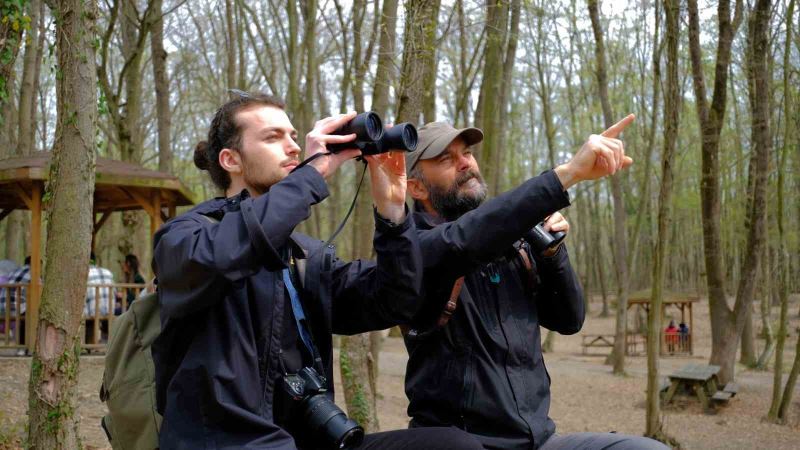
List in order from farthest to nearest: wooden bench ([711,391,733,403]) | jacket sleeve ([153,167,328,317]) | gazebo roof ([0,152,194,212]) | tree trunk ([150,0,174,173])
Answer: tree trunk ([150,0,174,173]) → wooden bench ([711,391,733,403]) → gazebo roof ([0,152,194,212]) → jacket sleeve ([153,167,328,317])

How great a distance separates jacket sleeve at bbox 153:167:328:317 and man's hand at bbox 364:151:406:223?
1.30 ft

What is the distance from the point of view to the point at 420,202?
319 centimetres

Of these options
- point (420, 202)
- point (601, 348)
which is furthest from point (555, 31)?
point (420, 202)

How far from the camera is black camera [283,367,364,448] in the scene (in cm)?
228

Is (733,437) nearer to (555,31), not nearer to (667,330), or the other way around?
(555,31)

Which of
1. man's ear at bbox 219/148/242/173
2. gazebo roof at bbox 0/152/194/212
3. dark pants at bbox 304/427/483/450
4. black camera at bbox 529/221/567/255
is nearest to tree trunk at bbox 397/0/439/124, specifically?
black camera at bbox 529/221/567/255

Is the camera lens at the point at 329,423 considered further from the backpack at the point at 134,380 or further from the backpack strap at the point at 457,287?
the backpack strap at the point at 457,287

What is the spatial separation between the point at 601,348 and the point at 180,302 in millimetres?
29936

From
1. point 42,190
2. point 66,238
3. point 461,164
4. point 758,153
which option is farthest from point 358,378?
point 758,153

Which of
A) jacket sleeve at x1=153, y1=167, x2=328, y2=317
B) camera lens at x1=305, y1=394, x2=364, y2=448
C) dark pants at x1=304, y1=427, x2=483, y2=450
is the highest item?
jacket sleeve at x1=153, y1=167, x2=328, y2=317

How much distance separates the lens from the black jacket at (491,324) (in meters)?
2.52

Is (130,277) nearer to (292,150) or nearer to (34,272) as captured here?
(34,272)

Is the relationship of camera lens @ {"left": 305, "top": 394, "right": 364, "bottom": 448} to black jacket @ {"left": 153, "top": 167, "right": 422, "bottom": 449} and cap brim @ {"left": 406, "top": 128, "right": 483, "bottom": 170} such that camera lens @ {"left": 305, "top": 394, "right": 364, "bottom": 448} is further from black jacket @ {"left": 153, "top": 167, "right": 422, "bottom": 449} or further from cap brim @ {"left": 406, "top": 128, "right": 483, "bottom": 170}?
cap brim @ {"left": 406, "top": 128, "right": 483, "bottom": 170}

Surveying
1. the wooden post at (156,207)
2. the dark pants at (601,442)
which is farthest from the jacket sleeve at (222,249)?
the wooden post at (156,207)
